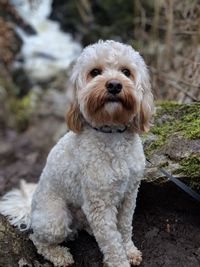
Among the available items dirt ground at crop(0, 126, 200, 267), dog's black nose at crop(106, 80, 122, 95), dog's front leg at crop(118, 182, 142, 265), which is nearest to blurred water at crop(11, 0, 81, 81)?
dirt ground at crop(0, 126, 200, 267)

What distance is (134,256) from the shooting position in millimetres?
3604

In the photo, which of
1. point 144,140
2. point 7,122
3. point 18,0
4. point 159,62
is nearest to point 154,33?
point 159,62

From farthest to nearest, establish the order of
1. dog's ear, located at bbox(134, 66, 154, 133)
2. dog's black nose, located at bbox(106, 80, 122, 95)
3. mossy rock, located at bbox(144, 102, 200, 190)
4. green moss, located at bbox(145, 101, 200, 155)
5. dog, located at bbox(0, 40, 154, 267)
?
green moss, located at bbox(145, 101, 200, 155)
mossy rock, located at bbox(144, 102, 200, 190)
dog's ear, located at bbox(134, 66, 154, 133)
dog, located at bbox(0, 40, 154, 267)
dog's black nose, located at bbox(106, 80, 122, 95)

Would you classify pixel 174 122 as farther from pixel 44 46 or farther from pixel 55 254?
pixel 44 46

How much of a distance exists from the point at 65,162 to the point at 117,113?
24.3 inches

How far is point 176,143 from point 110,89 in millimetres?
1212

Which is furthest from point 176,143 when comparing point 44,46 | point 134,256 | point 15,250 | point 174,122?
point 44,46

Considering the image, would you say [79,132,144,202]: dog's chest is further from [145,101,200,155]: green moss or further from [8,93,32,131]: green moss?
[8,93,32,131]: green moss

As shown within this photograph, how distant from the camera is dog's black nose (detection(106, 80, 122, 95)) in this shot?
10.0 ft

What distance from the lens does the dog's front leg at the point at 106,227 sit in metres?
3.38

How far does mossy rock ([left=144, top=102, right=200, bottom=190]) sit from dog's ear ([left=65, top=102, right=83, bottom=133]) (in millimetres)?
859

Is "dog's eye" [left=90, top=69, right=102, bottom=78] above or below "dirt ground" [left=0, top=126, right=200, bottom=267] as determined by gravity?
above

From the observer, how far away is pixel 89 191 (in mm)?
3365

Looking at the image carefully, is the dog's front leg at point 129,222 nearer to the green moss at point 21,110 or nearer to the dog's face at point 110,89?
the dog's face at point 110,89
